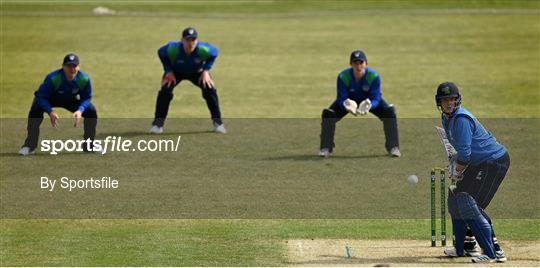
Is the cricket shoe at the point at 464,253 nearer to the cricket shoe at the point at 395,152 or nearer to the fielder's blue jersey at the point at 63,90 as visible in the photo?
the cricket shoe at the point at 395,152

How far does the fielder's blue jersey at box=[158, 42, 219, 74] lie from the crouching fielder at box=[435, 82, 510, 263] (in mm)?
10411

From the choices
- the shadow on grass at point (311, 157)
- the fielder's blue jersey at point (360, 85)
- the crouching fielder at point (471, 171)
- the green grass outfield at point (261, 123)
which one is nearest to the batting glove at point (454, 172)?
the crouching fielder at point (471, 171)

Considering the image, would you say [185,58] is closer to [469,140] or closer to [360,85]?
[360,85]

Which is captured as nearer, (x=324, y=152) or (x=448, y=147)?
(x=448, y=147)

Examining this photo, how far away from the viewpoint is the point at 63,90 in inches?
865

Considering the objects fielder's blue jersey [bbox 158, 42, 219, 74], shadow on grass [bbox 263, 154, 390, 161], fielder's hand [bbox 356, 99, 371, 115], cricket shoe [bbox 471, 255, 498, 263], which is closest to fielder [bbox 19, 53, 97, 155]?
fielder's blue jersey [bbox 158, 42, 219, 74]

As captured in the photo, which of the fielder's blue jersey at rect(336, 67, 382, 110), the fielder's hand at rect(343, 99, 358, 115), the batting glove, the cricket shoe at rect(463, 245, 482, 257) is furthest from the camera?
the fielder's blue jersey at rect(336, 67, 382, 110)

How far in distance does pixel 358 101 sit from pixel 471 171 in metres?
7.82

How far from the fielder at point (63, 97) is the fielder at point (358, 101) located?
170 inches

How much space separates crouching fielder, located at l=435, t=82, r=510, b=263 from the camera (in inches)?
550

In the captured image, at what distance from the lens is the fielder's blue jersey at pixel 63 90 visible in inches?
860

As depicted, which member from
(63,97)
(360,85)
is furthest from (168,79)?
(360,85)

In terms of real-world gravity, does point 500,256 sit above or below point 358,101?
below

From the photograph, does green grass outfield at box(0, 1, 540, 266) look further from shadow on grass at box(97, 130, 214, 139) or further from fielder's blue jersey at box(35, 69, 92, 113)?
fielder's blue jersey at box(35, 69, 92, 113)
